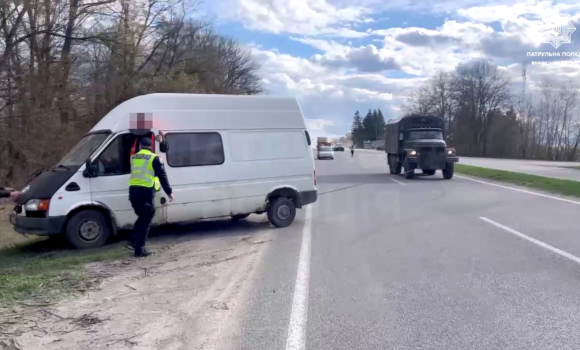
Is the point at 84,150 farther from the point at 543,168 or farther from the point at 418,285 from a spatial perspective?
the point at 543,168

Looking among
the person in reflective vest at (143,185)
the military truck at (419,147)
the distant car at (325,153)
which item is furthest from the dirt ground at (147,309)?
the distant car at (325,153)

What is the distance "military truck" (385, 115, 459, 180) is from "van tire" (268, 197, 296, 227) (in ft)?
46.1

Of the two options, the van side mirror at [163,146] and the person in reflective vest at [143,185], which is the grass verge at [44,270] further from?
the van side mirror at [163,146]

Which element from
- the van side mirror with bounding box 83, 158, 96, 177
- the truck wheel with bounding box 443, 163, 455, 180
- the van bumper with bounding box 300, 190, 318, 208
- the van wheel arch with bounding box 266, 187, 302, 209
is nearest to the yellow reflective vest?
the van side mirror with bounding box 83, 158, 96, 177

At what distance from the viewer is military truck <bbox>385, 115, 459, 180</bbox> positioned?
23.5m

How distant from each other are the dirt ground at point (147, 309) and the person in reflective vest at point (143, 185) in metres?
0.42

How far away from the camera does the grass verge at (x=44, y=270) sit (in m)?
5.92

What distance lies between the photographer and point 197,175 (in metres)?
9.50

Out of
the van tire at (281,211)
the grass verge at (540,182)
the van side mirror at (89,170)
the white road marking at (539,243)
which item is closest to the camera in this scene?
the white road marking at (539,243)

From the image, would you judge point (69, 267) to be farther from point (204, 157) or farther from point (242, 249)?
point (204, 157)

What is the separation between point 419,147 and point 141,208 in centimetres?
1776

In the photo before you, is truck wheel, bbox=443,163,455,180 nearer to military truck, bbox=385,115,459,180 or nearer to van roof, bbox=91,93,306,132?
military truck, bbox=385,115,459,180

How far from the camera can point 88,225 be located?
8461mm

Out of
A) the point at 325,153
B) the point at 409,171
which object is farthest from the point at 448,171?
the point at 325,153
